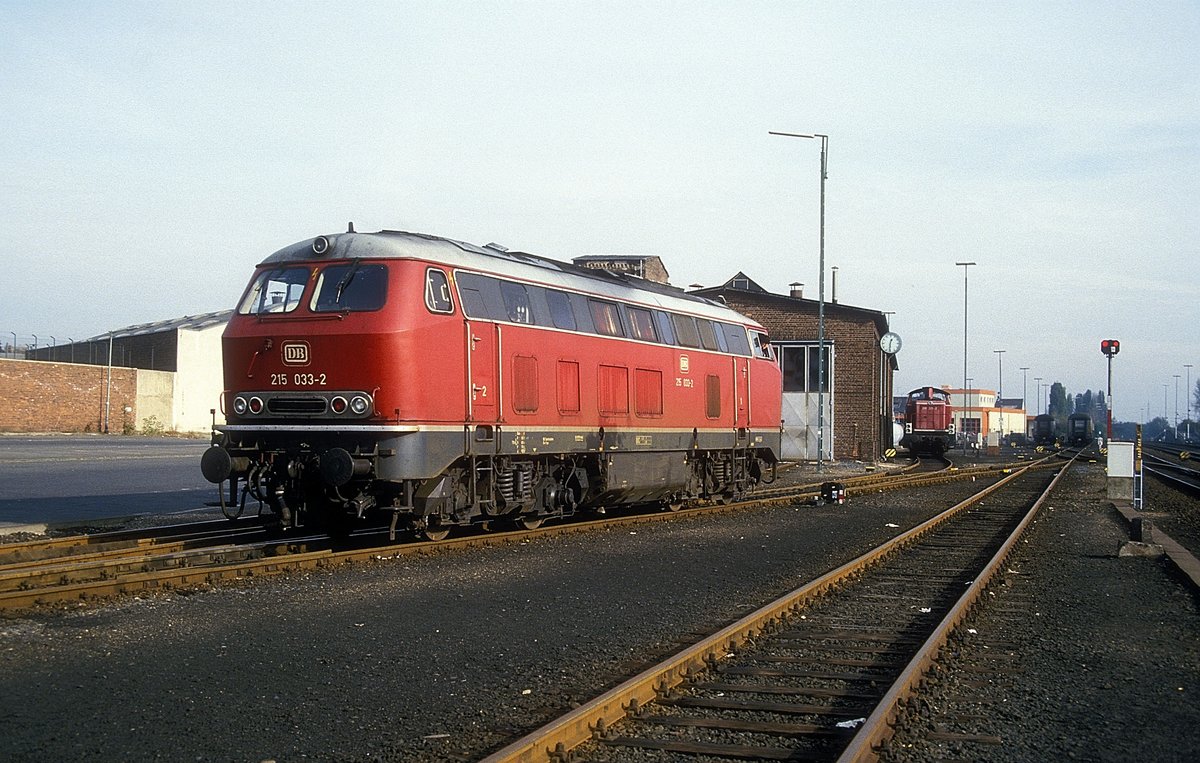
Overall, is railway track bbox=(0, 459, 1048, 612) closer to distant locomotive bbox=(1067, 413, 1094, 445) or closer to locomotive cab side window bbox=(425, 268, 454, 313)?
locomotive cab side window bbox=(425, 268, 454, 313)

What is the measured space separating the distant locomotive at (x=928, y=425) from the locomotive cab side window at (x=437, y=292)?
44.6 m

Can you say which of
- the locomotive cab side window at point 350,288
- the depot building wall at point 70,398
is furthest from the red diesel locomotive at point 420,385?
the depot building wall at point 70,398

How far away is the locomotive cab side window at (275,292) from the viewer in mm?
12953

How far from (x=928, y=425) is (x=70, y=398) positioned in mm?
40534

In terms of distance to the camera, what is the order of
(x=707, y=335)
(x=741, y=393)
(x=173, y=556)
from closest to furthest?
(x=173, y=556) < (x=707, y=335) < (x=741, y=393)

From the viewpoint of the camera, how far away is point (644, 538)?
1576cm

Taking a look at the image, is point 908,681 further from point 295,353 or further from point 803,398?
point 803,398

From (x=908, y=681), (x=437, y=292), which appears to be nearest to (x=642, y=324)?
(x=437, y=292)

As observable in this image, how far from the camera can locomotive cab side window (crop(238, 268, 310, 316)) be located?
13.0 meters

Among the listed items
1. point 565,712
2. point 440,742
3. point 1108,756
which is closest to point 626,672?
point 565,712

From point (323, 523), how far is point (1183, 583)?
32.1ft

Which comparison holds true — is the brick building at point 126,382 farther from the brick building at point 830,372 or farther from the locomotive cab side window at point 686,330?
the locomotive cab side window at point 686,330

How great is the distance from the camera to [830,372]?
150ft

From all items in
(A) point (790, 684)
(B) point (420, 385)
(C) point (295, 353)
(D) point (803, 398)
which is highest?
(D) point (803, 398)
